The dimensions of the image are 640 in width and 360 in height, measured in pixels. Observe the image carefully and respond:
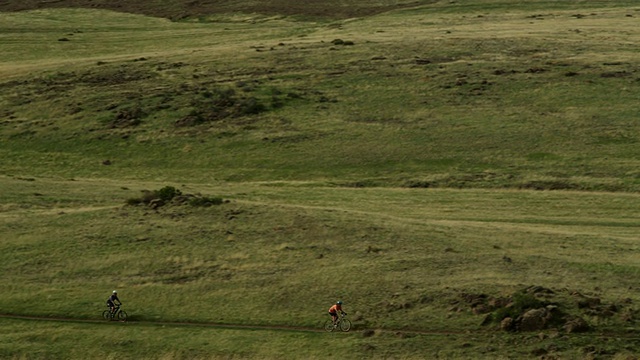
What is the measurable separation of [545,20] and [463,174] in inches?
2467

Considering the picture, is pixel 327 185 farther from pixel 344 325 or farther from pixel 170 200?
pixel 344 325

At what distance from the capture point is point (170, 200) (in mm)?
64938

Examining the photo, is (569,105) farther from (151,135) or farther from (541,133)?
(151,135)

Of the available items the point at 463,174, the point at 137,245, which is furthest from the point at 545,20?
the point at 137,245

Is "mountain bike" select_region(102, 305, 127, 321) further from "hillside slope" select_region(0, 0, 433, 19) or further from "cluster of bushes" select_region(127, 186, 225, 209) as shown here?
"hillside slope" select_region(0, 0, 433, 19)

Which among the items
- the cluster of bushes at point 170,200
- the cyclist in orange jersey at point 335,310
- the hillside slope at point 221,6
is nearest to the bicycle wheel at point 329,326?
the cyclist in orange jersey at point 335,310

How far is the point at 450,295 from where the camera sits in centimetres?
4866

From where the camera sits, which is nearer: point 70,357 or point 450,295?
point 70,357

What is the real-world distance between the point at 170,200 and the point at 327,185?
1758 centimetres

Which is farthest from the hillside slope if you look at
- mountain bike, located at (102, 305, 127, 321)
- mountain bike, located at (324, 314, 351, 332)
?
mountain bike, located at (324, 314, 351, 332)

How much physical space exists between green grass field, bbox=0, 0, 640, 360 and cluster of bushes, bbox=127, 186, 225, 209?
0.65 m

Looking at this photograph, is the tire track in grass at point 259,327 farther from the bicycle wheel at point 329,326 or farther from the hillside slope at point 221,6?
the hillside slope at point 221,6

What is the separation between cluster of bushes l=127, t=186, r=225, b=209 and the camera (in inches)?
2516

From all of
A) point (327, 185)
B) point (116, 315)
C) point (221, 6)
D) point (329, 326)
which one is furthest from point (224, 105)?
point (221, 6)
